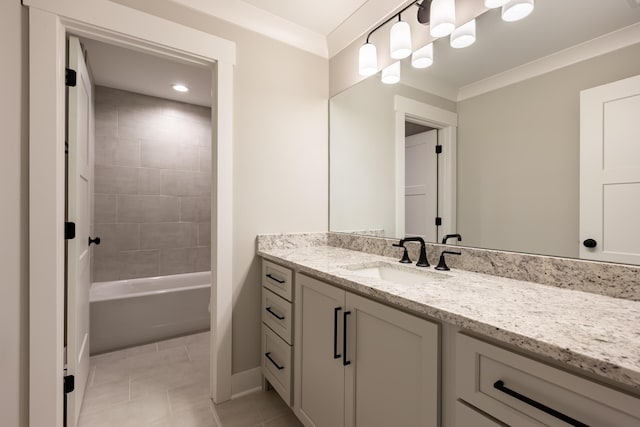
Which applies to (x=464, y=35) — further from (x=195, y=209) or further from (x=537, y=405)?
(x=195, y=209)

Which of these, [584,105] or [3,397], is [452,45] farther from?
[3,397]

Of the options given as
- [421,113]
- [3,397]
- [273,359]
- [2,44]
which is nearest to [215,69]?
[2,44]

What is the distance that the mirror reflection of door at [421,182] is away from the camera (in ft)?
4.95

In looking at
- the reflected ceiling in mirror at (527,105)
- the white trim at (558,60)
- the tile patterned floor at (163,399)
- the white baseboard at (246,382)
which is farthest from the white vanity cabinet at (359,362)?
the white trim at (558,60)

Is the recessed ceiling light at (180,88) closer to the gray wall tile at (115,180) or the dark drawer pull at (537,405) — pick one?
the gray wall tile at (115,180)

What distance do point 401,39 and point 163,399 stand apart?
7.98 feet

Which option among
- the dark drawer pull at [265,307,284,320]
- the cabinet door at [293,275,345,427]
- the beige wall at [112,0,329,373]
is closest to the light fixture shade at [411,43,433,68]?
the beige wall at [112,0,329,373]

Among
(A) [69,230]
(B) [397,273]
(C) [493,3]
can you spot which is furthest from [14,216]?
(C) [493,3]

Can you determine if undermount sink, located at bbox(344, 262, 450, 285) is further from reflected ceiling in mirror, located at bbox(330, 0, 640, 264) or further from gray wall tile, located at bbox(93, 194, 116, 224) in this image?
gray wall tile, located at bbox(93, 194, 116, 224)

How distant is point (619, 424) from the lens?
50cm

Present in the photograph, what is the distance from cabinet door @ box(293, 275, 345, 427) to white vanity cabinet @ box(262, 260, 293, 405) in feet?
0.23

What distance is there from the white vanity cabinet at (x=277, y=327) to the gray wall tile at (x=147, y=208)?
6.45 ft

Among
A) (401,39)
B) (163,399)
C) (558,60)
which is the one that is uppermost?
(401,39)

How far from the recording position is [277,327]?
1619mm
